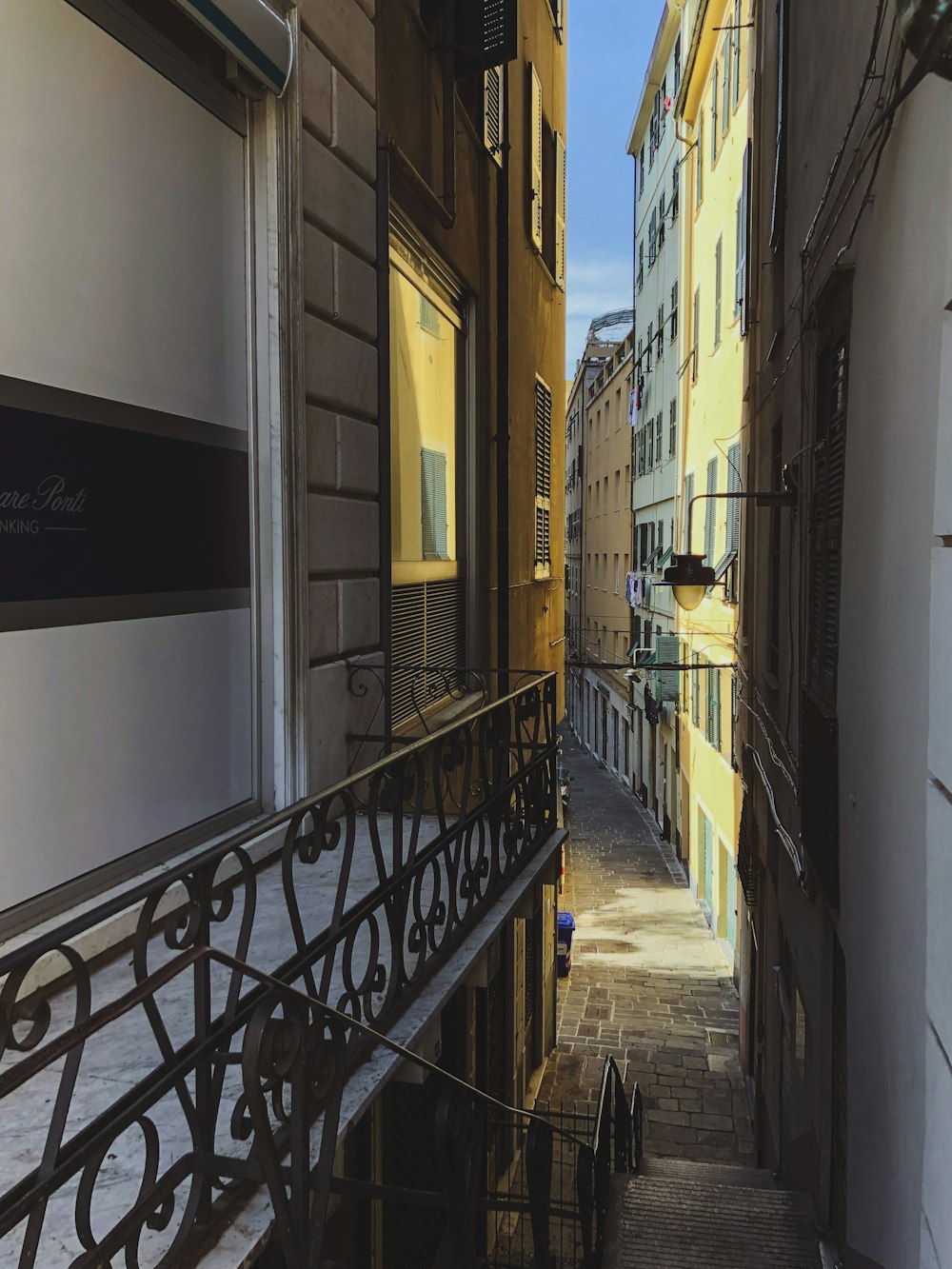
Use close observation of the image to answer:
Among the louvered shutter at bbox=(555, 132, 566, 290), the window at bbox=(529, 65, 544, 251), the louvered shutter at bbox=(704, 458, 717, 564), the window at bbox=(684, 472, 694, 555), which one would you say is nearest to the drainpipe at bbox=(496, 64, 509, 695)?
the window at bbox=(529, 65, 544, 251)

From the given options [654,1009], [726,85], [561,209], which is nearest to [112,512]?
[654,1009]

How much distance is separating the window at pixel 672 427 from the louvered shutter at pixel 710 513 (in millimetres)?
6212

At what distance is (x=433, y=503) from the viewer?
8.95 meters

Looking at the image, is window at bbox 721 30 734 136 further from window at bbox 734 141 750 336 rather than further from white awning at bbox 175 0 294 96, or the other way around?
white awning at bbox 175 0 294 96

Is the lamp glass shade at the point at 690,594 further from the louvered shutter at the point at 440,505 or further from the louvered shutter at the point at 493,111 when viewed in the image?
the louvered shutter at the point at 493,111

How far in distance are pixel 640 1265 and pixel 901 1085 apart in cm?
370

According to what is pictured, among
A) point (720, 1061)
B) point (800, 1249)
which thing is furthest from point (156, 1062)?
point (720, 1061)

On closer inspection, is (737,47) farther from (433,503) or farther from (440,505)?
(433,503)

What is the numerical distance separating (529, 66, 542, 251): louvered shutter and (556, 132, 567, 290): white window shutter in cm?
169

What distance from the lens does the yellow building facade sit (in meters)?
15.4

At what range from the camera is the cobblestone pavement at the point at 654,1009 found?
11820 mm

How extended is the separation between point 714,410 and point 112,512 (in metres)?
15.1

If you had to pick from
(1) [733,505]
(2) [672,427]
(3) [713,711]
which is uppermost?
(2) [672,427]

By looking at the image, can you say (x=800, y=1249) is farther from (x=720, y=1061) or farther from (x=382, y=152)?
(x=382, y=152)
